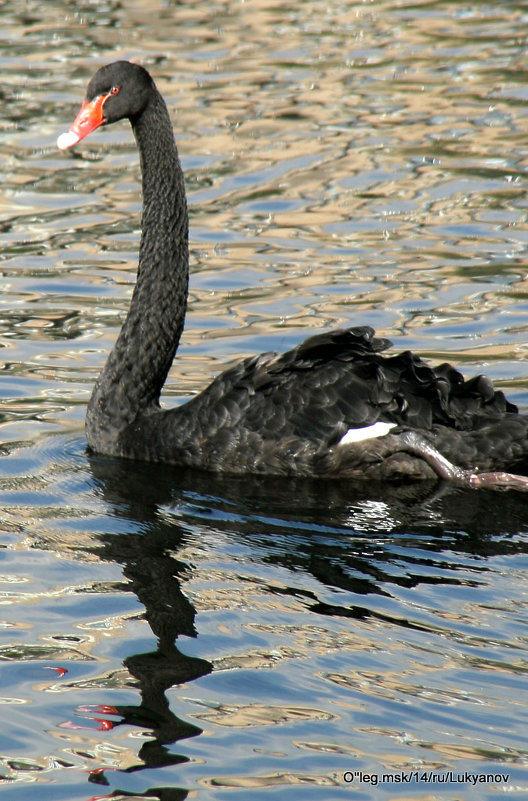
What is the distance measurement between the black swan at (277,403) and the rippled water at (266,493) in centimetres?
16

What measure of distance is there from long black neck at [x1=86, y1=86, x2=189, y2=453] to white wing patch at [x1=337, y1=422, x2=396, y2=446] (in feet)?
4.28

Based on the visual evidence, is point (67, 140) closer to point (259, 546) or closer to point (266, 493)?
point (266, 493)

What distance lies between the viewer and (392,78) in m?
15.4

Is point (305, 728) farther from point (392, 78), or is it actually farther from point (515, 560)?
point (392, 78)

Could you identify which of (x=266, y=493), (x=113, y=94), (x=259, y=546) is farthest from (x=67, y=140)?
(x=259, y=546)

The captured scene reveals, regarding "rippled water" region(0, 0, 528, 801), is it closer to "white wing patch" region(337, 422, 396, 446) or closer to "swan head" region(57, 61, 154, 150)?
"white wing patch" region(337, 422, 396, 446)

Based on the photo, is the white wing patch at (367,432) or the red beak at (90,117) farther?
the red beak at (90,117)

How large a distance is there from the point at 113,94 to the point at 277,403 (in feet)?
6.28

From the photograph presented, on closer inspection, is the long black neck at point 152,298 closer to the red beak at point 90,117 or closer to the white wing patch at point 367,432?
the red beak at point 90,117

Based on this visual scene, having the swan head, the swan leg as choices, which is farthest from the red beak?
the swan leg

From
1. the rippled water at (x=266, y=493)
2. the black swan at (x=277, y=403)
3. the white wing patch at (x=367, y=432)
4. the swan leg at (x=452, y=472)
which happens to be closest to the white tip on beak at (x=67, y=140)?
the black swan at (x=277, y=403)

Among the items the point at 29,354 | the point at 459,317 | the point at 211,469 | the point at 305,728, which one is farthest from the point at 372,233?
the point at 305,728

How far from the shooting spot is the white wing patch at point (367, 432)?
249 inches

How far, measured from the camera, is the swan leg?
6305 millimetres
